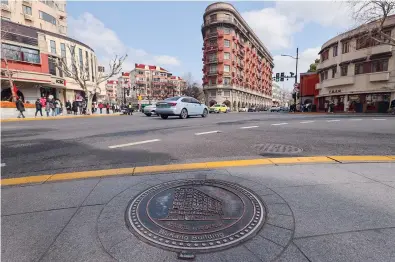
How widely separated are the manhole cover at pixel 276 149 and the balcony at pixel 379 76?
30.3 m

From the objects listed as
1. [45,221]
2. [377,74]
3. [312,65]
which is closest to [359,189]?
[45,221]

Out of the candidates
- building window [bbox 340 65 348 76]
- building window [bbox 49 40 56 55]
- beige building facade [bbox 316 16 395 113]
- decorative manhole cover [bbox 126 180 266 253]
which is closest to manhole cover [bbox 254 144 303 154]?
decorative manhole cover [bbox 126 180 266 253]

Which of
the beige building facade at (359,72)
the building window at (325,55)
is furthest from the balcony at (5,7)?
the building window at (325,55)

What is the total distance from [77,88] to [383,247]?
44710mm

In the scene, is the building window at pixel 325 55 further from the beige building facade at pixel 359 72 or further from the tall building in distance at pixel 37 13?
the tall building in distance at pixel 37 13

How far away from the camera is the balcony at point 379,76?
84.2ft

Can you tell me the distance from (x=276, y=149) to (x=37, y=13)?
52.0 m

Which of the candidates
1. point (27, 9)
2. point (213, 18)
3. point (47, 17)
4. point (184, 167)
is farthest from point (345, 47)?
point (27, 9)

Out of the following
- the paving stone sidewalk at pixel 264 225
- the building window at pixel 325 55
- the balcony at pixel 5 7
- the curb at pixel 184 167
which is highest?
the balcony at pixel 5 7

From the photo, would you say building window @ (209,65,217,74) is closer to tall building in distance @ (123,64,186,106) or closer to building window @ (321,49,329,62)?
tall building in distance @ (123,64,186,106)

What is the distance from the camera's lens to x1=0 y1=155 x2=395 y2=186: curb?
3285mm

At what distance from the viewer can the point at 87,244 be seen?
176 cm

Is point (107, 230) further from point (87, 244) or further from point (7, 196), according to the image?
point (7, 196)

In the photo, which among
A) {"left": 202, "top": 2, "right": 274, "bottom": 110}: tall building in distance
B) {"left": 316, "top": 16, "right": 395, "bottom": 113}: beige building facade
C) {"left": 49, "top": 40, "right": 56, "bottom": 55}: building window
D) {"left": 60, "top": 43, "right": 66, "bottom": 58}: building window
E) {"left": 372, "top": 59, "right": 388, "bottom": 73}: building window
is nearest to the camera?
{"left": 316, "top": 16, "right": 395, "bottom": 113}: beige building facade
